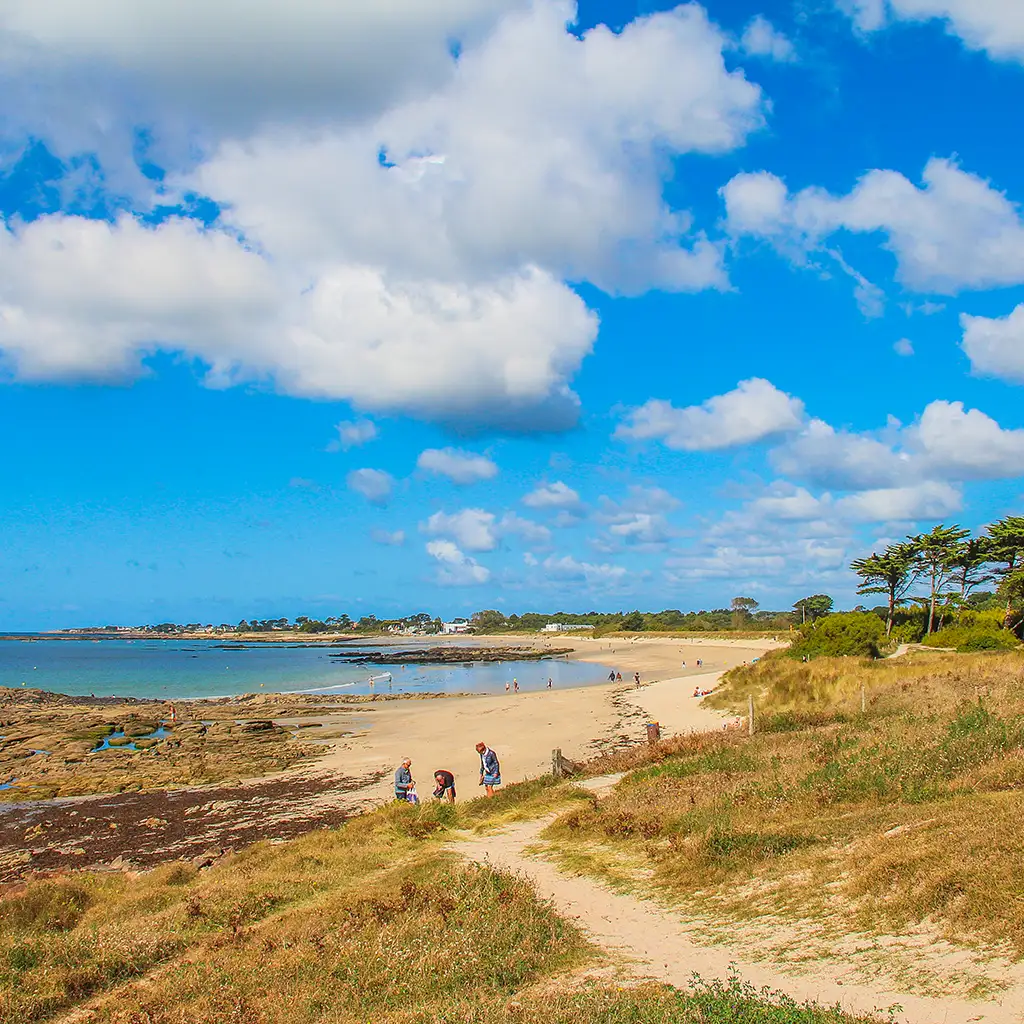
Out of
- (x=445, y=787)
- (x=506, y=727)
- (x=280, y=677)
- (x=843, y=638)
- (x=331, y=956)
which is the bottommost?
(x=280, y=677)

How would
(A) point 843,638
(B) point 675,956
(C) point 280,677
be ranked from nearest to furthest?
(B) point 675,956 → (A) point 843,638 → (C) point 280,677

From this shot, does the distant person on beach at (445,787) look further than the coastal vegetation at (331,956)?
Yes

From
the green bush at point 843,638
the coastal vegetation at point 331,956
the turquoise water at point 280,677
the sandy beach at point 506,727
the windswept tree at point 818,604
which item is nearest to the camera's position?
the coastal vegetation at point 331,956

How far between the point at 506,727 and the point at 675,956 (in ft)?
95.7

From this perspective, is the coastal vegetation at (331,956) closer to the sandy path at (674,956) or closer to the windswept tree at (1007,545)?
the sandy path at (674,956)

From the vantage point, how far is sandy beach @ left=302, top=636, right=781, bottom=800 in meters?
27.4

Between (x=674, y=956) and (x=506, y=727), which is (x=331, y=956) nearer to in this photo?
(x=674, y=956)

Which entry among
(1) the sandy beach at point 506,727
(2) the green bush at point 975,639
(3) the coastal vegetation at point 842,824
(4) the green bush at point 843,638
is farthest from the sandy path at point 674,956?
(2) the green bush at point 975,639

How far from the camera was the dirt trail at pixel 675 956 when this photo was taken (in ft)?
19.6

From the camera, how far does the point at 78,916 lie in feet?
38.2

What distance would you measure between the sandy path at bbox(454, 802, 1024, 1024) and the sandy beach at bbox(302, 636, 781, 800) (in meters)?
11.7

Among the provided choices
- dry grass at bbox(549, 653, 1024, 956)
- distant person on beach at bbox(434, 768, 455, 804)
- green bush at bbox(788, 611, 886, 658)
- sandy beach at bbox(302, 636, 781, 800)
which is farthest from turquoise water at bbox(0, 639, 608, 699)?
dry grass at bbox(549, 653, 1024, 956)

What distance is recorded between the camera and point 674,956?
7.90 m

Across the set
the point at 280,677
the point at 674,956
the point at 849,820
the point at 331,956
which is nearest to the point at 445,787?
the point at 849,820
